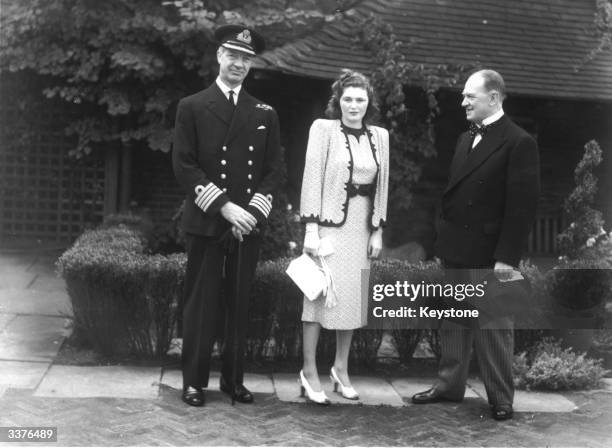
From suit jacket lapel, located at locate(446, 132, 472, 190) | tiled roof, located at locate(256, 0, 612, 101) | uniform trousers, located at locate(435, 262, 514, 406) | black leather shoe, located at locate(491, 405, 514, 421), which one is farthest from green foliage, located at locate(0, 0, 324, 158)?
black leather shoe, located at locate(491, 405, 514, 421)

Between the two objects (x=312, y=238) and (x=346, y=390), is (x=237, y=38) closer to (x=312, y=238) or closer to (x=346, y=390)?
(x=312, y=238)

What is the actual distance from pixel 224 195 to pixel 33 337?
2.47m

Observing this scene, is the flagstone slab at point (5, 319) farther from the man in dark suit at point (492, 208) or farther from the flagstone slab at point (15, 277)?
the man in dark suit at point (492, 208)

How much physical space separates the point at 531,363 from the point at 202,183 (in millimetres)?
2779

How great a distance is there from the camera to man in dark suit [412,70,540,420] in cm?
454

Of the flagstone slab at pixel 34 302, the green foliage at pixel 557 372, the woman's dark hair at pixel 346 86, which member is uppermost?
the woman's dark hair at pixel 346 86

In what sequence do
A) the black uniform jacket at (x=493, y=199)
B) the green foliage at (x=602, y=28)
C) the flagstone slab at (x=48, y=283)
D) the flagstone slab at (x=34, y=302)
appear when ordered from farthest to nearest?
the green foliage at (x=602, y=28)
the flagstone slab at (x=48, y=283)
the flagstone slab at (x=34, y=302)
the black uniform jacket at (x=493, y=199)

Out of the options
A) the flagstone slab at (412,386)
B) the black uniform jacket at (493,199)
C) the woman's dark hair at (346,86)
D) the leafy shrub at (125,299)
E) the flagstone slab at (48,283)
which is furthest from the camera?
the flagstone slab at (48,283)

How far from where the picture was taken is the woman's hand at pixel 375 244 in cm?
486

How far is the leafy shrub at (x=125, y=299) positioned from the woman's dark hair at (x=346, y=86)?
1594mm

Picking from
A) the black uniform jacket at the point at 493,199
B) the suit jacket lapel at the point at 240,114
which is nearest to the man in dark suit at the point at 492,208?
the black uniform jacket at the point at 493,199

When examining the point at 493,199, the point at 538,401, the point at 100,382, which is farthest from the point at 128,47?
the point at 538,401

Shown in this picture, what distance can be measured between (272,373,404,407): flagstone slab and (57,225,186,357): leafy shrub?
3.02 feet

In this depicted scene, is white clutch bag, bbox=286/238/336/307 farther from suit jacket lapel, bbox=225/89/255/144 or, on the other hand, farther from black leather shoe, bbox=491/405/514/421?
black leather shoe, bbox=491/405/514/421
